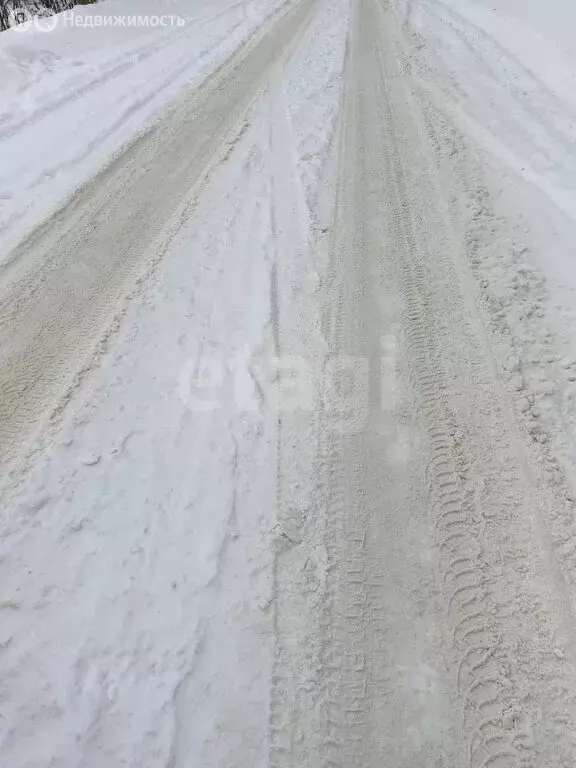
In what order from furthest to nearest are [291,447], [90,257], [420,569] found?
1. [90,257]
2. [291,447]
3. [420,569]

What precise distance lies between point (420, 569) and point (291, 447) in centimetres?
92

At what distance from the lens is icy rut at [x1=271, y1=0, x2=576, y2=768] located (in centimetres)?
209

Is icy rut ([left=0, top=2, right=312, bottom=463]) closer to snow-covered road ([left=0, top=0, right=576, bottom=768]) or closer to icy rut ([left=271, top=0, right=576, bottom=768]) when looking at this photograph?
snow-covered road ([left=0, top=0, right=576, bottom=768])

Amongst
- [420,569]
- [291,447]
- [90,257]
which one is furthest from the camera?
[90,257]

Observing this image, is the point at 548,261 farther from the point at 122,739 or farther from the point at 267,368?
the point at 122,739

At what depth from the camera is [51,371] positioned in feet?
11.4

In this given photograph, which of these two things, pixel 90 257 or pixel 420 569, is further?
pixel 90 257

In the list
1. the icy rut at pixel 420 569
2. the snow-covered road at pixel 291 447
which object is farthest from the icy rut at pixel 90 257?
the icy rut at pixel 420 569

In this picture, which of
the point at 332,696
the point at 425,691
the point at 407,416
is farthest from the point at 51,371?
the point at 425,691

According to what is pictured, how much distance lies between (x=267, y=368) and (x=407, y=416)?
0.91 meters

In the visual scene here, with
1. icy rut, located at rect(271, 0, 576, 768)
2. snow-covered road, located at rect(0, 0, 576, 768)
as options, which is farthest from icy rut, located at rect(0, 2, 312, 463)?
icy rut, located at rect(271, 0, 576, 768)

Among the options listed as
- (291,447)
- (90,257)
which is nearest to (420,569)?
(291,447)

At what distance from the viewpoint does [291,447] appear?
3031 mm

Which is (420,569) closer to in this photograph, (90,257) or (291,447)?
(291,447)
